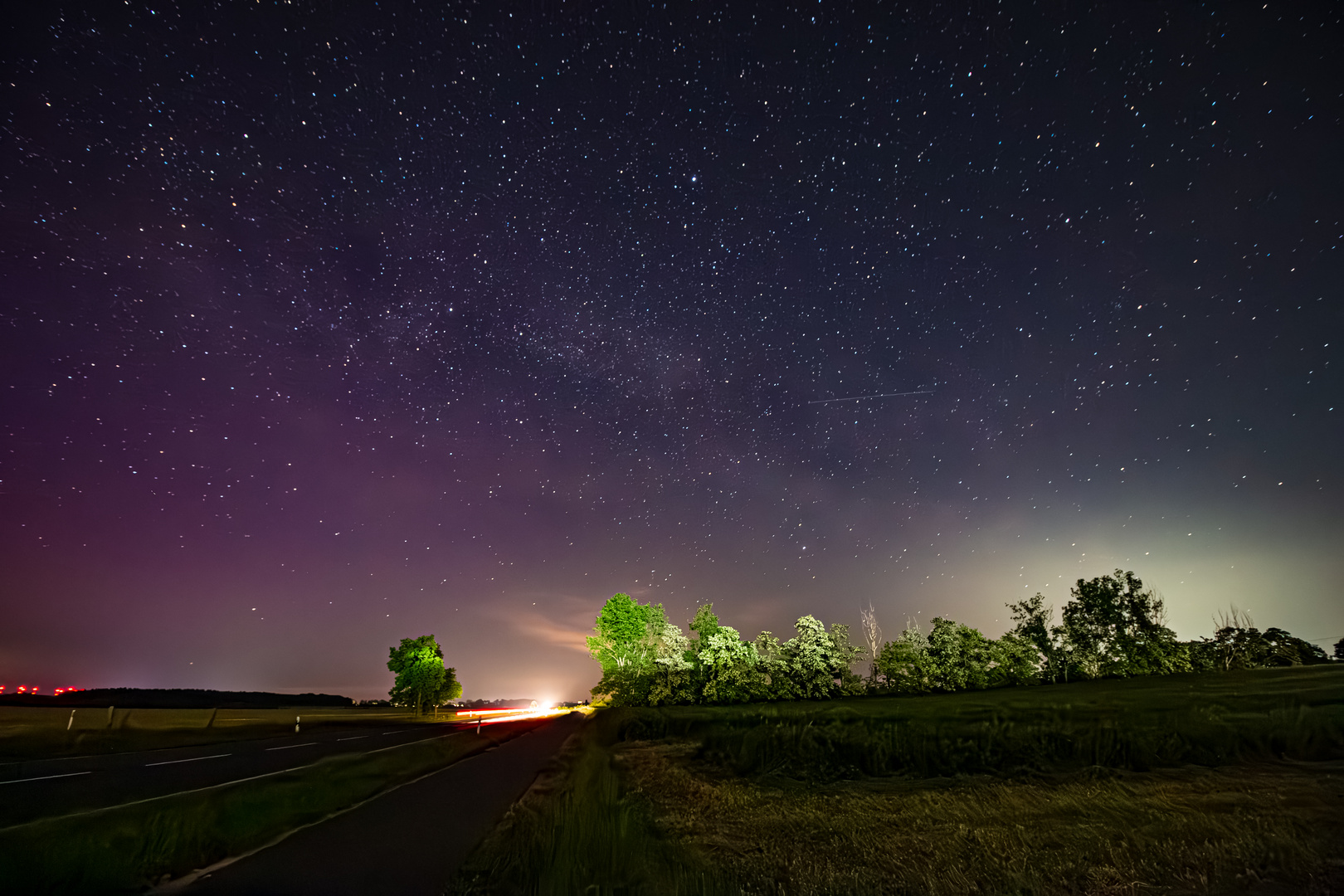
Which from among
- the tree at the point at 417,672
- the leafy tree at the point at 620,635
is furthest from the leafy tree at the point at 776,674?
the tree at the point at 417,672

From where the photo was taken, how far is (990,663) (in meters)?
39.3

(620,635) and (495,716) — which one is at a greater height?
(620,635)

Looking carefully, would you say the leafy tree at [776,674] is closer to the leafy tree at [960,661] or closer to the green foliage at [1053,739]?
the leafy tree at [960,661]

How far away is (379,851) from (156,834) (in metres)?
2.91

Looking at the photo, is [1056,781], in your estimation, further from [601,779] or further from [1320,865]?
[601,779]

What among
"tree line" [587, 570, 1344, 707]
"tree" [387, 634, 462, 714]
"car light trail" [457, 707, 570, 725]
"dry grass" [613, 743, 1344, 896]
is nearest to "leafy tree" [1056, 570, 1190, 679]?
"tree line" [587, 570, 1344, 707]

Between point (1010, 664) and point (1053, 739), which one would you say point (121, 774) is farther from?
point (1010, 664)

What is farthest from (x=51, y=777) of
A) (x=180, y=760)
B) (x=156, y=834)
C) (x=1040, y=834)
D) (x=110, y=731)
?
(x=1040, y=834)

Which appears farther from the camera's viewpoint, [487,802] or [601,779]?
[487,802]

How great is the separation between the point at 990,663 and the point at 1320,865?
133 ft

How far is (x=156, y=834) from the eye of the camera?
756 centimetres

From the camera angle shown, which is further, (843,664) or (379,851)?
(843,664)

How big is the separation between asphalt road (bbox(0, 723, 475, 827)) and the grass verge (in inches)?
55.8

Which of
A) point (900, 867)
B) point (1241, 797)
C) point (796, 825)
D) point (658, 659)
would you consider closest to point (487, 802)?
point (796, 825)
